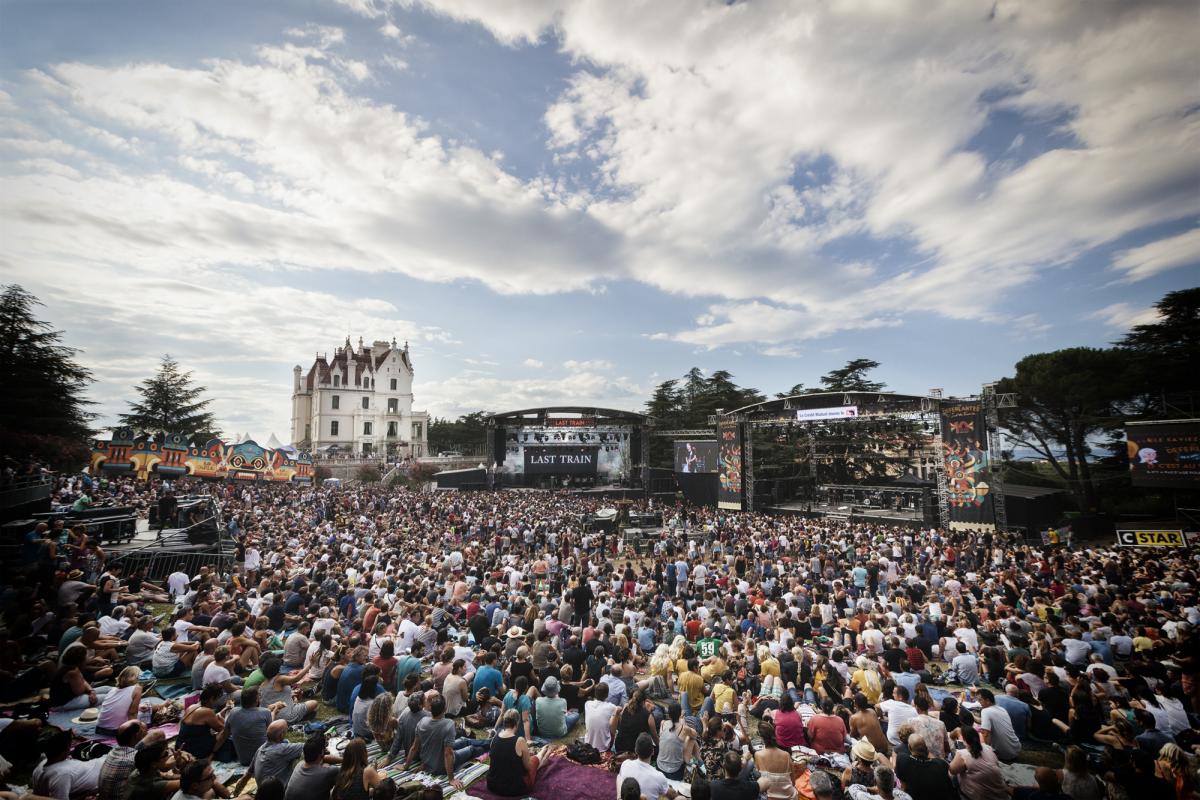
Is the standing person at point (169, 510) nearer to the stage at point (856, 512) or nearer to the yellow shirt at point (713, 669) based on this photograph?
the yellow shirt at point (713, 669)

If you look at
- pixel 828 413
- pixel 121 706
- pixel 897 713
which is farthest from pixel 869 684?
pixel 828 413

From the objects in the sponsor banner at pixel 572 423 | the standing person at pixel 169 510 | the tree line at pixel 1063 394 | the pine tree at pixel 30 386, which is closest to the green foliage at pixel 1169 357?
the tree line at pixel 1063 394

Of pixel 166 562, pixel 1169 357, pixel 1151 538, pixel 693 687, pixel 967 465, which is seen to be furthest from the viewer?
pixel 1169 357

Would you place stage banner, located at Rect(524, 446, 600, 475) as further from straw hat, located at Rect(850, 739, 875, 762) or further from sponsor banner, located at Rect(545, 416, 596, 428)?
straw hat, located at Rect(850, 739, 875, 762)

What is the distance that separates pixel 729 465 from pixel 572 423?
453 inches

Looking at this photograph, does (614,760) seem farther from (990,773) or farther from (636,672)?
(990,773)

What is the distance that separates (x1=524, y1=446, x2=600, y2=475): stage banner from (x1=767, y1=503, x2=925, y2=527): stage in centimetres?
1249

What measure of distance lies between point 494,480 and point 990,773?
102ft

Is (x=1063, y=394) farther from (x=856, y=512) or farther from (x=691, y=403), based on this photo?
(x=691, y=403)

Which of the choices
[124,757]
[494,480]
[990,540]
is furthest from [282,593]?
[494,480]

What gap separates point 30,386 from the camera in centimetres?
1602

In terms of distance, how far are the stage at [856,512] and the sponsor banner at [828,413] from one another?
15.9ft

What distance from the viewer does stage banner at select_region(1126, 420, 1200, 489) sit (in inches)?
623

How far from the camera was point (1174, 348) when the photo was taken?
21422 mm
